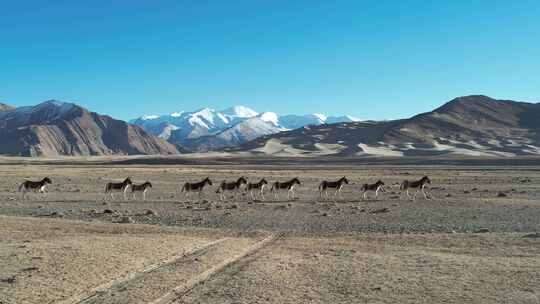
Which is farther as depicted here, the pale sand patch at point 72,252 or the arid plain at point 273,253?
the pale sand patch at point 72,252

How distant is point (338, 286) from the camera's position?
1317cm

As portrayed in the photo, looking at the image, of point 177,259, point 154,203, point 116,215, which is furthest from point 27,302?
point 154,203

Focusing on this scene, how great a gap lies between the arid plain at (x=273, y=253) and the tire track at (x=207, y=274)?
0.11ft

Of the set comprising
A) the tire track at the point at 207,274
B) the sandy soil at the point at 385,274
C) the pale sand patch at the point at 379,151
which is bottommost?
the tire track at the point at 207,274

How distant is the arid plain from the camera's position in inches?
496

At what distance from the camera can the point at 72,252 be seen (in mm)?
16969

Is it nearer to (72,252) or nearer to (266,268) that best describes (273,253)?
(266,268)

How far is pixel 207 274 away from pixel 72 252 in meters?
5.16

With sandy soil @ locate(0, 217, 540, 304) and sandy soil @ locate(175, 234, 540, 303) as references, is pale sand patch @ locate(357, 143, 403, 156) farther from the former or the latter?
sandy soil @ locate(175, 234, 540, 303)

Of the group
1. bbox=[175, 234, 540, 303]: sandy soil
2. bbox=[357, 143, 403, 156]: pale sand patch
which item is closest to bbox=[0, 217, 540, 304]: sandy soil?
bbox=[175, 234, 540, 303]: sandy soil

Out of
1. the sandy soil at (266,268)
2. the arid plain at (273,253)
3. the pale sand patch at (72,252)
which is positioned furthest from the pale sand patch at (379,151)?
the sandy soil at (266,268)

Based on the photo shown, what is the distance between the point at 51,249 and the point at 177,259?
4.39 m

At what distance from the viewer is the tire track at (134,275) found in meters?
12.1

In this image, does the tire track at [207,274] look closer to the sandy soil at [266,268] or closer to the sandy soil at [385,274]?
the sandy soil at [266,268]
